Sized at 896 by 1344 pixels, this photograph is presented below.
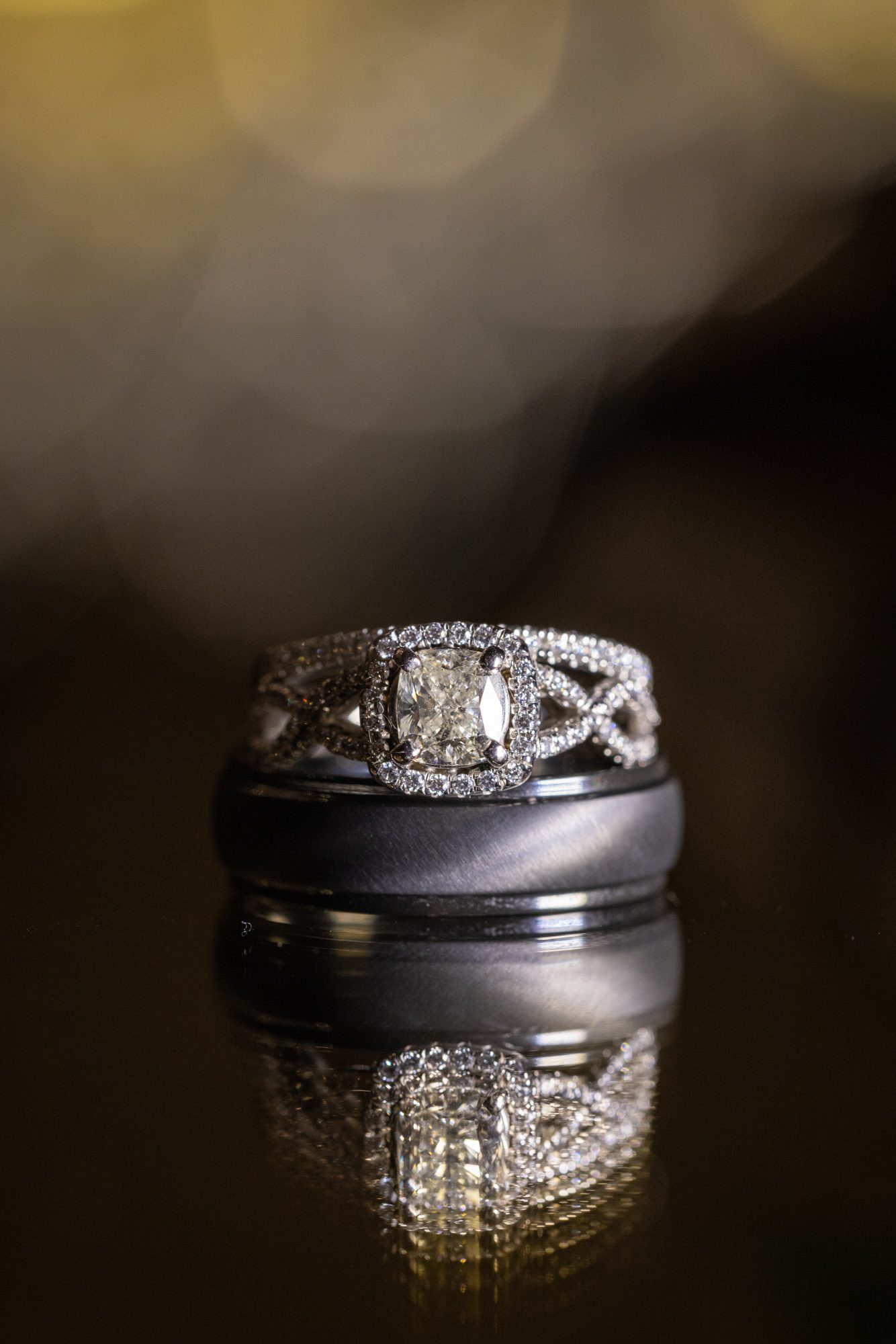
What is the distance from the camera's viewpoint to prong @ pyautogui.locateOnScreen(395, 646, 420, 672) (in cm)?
69

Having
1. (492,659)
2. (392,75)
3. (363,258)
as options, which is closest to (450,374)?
(363,258)

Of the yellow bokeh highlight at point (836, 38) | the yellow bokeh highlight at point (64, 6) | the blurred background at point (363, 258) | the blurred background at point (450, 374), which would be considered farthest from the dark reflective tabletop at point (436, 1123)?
the yellow bokeh highlight at point (64, 6)

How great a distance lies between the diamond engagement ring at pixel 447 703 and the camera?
0.69 m

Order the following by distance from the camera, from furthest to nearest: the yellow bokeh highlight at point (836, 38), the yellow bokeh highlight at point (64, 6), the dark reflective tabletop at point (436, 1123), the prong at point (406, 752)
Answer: the yellow bokeh highlight at point (64, 6), the yellow bokeh highlight at point (836, 38), the prong at point (406, 752), the dark reflective tabletop at point (436, 1123)

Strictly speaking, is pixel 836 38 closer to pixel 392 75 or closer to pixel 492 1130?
pixel 392 75

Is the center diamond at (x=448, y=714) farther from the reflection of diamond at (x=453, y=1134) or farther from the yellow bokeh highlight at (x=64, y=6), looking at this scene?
the yellow bokeh highlight at (x=64, y=6)

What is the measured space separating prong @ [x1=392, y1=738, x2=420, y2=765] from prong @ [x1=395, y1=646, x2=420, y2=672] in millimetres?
41

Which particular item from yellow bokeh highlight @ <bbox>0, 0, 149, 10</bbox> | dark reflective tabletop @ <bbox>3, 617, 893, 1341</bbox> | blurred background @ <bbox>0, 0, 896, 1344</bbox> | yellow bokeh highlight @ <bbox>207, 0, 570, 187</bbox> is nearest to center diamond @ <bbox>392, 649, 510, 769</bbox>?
dark reflective tabletop @ <bbox>3, 617, 893, 1341</bbox>

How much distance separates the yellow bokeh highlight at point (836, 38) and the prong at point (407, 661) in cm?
91

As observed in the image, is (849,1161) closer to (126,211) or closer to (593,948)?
(593,948)

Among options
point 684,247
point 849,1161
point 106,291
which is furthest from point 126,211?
point 849,1161

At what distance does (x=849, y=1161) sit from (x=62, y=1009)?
15.0 inches

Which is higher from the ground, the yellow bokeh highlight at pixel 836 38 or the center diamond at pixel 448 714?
the yellow bokeh highlight at pixel 836 38

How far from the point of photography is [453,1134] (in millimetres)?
437
